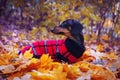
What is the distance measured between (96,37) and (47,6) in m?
0.92

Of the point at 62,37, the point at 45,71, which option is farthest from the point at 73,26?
the point at 62,37

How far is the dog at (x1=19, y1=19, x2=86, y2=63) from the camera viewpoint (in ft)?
9.59

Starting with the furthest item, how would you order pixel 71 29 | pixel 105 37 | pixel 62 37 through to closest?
pixel 105 37 → pixel 62 37 → pixel 71 29

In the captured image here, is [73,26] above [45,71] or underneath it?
above

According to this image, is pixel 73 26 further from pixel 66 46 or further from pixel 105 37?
pixel 105 37

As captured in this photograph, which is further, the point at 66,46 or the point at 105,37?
the point at 105,37

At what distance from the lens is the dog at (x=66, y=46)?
2922 mm

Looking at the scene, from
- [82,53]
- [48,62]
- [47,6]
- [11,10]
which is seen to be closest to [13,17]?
[11,10]

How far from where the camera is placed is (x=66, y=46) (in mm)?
2951

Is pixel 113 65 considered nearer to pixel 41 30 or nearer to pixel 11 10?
pixel 41 30

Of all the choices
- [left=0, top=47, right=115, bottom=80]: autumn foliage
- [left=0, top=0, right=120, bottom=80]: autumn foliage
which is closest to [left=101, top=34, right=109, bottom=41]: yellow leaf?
[left=0, top=0, right=120, bottom=80]: autumn foliage

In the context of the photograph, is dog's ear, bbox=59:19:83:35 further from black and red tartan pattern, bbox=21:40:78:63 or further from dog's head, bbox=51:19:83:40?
black and red tartan pattern, bbox=21:40:78:63

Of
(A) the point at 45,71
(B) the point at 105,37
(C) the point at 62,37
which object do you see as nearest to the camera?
→ (A) the point at 45,71

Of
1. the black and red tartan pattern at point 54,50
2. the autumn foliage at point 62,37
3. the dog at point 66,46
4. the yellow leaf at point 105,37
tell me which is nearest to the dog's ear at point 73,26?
the dog at point 66,46
